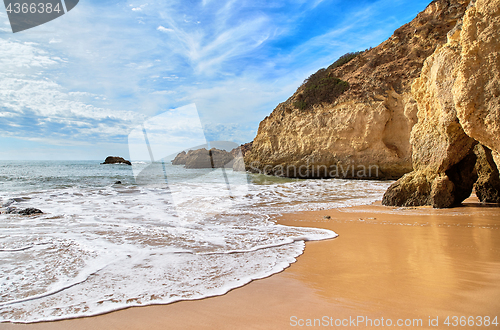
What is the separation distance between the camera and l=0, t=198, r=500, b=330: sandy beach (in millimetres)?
1746

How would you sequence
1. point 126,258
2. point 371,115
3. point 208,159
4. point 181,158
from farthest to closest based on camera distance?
point 181,158
point 208,159
point 371,115
point 126,258

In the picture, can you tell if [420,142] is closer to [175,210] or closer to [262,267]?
[262,267]

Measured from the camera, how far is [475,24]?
4066mm

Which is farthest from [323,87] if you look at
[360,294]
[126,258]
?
[360,294]

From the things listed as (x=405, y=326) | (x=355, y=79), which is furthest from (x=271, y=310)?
(x=355, y=79)

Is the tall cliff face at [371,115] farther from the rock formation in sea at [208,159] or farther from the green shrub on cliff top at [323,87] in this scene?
the rock formation in sea at [208,159]

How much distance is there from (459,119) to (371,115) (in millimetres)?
12621

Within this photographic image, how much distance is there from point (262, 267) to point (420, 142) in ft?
19.1

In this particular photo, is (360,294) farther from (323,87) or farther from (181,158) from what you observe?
(181,158)

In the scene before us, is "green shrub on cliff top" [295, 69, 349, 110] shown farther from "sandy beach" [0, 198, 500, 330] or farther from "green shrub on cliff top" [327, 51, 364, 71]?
"sandy beach" [0, 198, 500, 330]

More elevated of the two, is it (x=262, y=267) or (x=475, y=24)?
(x=475, y=24)

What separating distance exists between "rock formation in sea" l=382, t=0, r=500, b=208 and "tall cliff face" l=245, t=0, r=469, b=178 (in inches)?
259

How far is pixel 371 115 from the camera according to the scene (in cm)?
1619

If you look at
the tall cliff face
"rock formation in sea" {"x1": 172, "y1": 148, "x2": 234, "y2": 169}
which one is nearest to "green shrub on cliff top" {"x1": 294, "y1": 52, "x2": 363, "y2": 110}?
the tall cliff face
